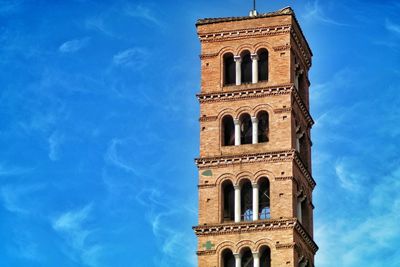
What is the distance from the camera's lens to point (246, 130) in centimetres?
7331

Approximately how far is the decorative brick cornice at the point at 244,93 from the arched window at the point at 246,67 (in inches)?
54.2

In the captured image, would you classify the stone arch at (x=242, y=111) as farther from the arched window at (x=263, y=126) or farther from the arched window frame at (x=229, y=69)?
the arched window frame at (x=229, y=69)

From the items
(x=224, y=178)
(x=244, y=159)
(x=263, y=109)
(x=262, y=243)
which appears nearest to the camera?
(x=262, y=243)

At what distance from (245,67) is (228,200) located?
750 cm

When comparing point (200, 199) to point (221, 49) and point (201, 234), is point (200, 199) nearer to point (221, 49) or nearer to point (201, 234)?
point (201, 234)

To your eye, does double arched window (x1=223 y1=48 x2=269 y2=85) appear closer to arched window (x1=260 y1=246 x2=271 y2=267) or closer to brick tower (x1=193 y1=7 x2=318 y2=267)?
brick tower (x1=193 y1=7 x2=318 y2=267)

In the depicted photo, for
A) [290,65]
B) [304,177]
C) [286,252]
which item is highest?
[290,65]

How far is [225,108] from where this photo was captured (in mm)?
72750

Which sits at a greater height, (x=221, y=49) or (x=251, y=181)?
(x=221, y=49)

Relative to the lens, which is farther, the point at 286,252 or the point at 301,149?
the point at 301,149

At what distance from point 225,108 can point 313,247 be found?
28.2ft

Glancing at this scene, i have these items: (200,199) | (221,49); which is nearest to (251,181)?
(200,199)

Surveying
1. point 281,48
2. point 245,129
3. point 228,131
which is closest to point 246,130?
point 245,129

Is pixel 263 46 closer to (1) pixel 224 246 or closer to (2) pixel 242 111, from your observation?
(2) pixel 242 111
